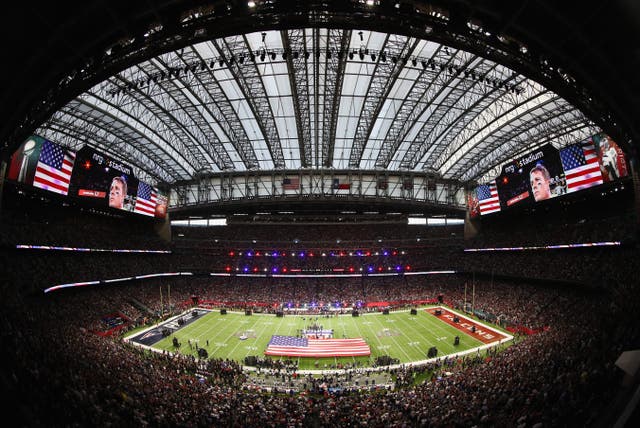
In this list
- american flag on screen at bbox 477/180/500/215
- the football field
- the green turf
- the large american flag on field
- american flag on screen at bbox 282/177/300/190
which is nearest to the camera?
the large american flag on field

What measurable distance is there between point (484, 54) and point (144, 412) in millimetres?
19705

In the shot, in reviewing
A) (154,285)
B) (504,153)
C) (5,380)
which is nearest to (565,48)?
(5,380)

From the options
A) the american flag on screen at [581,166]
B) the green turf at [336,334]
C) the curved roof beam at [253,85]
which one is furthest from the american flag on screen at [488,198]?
the curved roof beam at [253,85]

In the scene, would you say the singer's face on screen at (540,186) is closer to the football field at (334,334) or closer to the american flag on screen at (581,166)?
the american flag on screen at (581,166)

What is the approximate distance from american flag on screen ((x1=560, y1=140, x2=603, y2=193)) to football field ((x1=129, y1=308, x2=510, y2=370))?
18.5 m

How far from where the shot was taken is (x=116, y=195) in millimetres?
37500

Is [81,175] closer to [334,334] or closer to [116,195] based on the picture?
[116,195]

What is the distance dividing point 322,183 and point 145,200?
87.4 feet

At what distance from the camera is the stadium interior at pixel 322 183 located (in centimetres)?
918

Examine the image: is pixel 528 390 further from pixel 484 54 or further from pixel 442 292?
pixel 442 292

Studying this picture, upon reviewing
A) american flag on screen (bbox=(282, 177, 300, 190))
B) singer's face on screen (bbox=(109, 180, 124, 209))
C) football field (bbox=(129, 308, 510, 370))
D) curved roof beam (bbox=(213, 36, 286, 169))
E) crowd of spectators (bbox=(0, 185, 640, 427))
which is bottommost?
football field (bbox=(129, 308, 510, 370))

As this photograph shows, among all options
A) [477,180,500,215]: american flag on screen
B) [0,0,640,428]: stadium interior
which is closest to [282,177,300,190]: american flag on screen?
[0,0,640,428]: stadium interior

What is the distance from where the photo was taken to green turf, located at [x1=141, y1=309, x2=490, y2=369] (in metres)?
27.5

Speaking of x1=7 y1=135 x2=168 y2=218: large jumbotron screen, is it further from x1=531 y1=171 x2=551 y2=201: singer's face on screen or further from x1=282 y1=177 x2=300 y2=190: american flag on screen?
x1=531 y1=171 x2=551 y2=201: singer's face on screen
